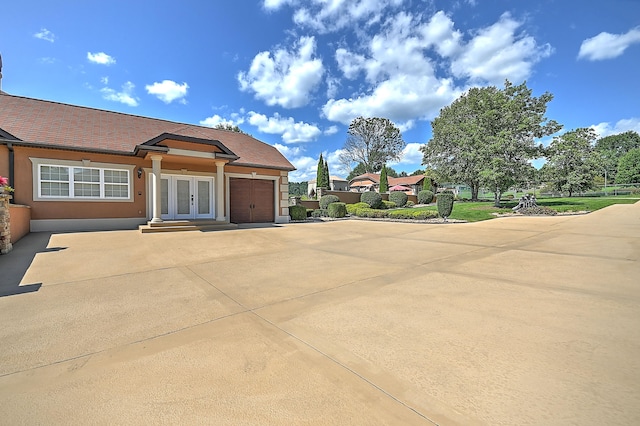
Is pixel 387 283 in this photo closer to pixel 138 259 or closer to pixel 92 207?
pixel 138 259

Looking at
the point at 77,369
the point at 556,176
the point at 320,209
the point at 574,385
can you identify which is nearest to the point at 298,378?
the point at 77,369

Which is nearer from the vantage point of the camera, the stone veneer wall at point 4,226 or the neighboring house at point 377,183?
the stone veneer wall at point 4,226

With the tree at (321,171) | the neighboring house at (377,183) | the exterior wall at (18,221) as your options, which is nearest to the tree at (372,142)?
the neighboring house at (377,183)

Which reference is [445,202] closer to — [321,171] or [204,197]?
[204,197]

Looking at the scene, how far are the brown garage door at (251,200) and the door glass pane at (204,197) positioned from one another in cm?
118

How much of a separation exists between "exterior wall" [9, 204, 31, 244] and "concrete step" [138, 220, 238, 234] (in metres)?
3.33

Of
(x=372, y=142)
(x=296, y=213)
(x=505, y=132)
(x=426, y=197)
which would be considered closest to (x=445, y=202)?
(x=296, y=213)

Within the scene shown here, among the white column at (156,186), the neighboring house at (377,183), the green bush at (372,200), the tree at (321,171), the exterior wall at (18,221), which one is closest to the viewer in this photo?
the exterior wall at (18,221)

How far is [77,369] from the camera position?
234cm

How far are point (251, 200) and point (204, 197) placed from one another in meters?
2.58

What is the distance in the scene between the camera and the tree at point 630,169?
53794mm

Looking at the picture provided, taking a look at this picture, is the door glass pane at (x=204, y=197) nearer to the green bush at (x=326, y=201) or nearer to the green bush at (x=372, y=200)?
the green bush at (x=326, y=201)

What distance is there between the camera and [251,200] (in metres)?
15.7

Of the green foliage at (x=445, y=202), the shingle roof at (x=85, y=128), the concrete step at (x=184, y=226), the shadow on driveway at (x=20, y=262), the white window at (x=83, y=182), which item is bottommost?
the shadow on driveway at (x=20, y=262)
